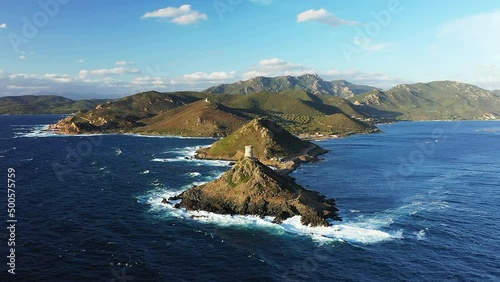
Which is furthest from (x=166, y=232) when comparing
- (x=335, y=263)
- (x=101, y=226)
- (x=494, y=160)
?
(x=494, y=160)

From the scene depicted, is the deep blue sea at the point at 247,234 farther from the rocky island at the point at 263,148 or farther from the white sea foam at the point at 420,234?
the rocky island at the point at 263,148

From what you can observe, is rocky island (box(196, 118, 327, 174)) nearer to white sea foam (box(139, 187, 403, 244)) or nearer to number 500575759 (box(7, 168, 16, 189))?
white sea foam (box(139, 187, 403, 244))

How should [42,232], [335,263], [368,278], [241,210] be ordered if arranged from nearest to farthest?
1. [368,278]
2. [335,263]
3. [42,232]
4. [241,210]

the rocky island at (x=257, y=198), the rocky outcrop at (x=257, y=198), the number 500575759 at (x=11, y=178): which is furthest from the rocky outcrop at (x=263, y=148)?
the number 500575759 at (x=11, y=178)

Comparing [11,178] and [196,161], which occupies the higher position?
[196,161]

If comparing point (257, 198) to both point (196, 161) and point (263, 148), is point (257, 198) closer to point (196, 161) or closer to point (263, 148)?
point (196, 161)

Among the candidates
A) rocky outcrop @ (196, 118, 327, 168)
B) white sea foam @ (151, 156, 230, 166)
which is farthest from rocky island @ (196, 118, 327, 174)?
white sea foam @ (151, 156, 230, 166)

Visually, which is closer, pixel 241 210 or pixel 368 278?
pixel 368 278

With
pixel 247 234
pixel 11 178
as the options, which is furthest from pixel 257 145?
pixel 247 234

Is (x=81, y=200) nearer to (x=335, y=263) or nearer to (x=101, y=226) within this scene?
(x=101, y=226)
